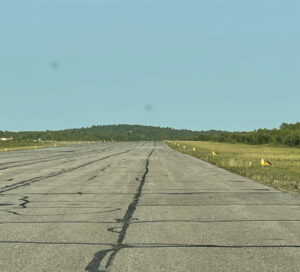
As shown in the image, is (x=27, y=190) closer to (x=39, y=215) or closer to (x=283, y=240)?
(x=39, y=215)

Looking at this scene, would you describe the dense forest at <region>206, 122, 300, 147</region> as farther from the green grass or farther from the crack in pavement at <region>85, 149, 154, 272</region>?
the crack in pavement at <region>85, 149, 154, 272</region>

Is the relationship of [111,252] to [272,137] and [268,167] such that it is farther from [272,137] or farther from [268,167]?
[272,137]

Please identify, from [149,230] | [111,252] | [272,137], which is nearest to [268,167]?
[149,230]

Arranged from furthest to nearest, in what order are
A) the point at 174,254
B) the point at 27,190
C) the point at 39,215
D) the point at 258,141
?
the point at 258,141 < the point at 27,190 < the point at 39,215 < the point at 174,254

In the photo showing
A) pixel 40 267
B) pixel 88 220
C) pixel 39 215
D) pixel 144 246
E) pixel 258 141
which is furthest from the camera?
pixel 258 141

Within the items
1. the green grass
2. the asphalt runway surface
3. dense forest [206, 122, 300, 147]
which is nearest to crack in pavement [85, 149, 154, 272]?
the asphalt runway surface

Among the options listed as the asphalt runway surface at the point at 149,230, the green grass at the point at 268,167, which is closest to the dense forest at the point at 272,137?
the green grass at the point at 268,167

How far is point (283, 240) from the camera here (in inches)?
278

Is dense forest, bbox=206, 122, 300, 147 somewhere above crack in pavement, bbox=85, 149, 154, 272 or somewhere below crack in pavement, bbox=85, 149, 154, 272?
above

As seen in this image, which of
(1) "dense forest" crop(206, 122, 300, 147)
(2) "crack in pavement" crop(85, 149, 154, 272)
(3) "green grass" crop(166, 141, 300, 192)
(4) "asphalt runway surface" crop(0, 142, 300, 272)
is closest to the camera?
(2) "crack in pavement" crop(85, 149, 154, 272)

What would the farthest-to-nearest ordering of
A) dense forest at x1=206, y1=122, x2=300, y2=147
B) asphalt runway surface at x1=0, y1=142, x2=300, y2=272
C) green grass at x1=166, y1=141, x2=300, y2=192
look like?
dense forest at x1=206, y1=122, x2=300, y2=147, green grass at x1=166, y1=141, x2=300, y2=192, asphalt runway surface at x1=0, y1=142, x2=300, y2=272

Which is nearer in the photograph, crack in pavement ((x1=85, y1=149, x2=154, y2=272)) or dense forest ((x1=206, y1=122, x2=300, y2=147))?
crack in pavement ((x1=85, y1=149, x2=154, y2=272))

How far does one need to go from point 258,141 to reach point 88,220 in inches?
3730

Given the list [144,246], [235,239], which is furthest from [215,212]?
[144,246]
